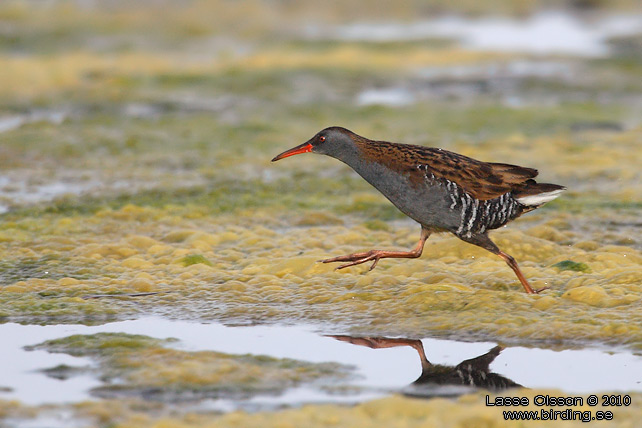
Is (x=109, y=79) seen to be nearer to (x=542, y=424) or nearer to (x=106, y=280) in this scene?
(x=106, y=280)

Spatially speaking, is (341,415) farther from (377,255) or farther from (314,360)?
(377,255)

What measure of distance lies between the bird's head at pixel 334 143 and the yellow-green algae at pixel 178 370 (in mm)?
1937

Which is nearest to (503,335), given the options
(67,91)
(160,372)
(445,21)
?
(160,372)

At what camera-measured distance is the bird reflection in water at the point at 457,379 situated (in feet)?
16.3

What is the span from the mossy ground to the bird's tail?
0.56m

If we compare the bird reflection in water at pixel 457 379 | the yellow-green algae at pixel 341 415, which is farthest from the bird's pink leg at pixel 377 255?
the yellow-green algae at pixel 341 415

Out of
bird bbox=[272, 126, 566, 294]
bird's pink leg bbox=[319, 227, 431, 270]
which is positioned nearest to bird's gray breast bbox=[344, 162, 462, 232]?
bird bbox=[272, 126, 566, 294]

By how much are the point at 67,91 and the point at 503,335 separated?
993cm

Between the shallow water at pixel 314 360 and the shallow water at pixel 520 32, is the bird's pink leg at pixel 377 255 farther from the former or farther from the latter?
the shallow water at pixel 520 32

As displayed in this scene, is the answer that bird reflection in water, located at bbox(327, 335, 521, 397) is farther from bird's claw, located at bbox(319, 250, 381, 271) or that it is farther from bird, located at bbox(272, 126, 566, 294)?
bird's claw, located at bbox(319, 250, 381, 271)

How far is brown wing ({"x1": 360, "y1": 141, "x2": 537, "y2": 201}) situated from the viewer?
21.2 feet

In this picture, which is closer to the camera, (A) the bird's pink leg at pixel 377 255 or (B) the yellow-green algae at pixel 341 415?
(B) the yellow-green algae at pixel 341 415

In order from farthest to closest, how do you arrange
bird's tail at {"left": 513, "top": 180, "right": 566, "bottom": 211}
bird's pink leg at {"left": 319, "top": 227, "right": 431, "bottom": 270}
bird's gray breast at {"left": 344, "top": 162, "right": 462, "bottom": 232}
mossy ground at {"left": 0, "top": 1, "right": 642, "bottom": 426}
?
bird's pink leg at {"left": 319, "top": 227, "right": 431, "bottom": 270} < bird's tail at {"left": 513, "top": 180, "right": 566, "bottom": 211} < bird's gray breast at {"left": 344, "top": 162, "right": 462, "bottom": 232} < mossy ground at {"left": 0, "top": 1, "right": 642, "bottom": 426}

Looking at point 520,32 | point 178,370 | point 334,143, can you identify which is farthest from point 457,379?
point 520,32
